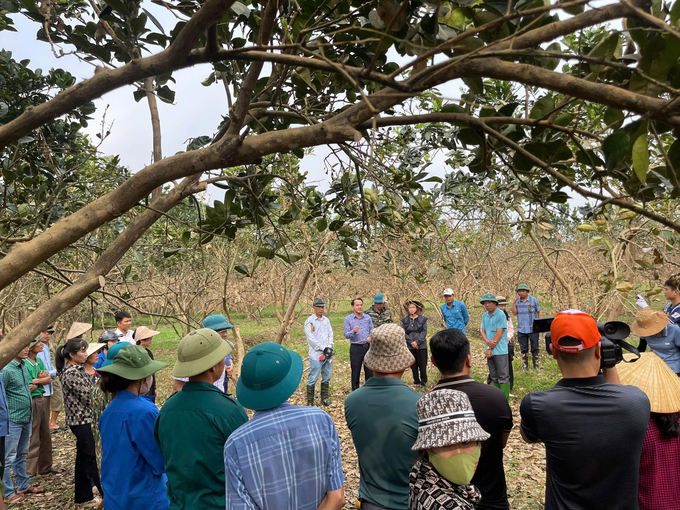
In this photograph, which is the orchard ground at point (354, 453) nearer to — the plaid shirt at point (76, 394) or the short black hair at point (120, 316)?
the plaid shirt at point (76, 394)

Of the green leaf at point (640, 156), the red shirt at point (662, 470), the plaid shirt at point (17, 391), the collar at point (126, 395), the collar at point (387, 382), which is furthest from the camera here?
the plaid shirt at point (17, 391)

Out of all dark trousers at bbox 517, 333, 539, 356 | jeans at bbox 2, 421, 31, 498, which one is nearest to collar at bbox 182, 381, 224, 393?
jeans at bbox 2, 421, 31, 498

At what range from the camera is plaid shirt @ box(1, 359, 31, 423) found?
5051mm

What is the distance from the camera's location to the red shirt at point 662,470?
234cm

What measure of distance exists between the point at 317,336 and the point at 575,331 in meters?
6.64

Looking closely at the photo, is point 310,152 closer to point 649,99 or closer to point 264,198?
point 264,198

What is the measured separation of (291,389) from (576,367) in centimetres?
123

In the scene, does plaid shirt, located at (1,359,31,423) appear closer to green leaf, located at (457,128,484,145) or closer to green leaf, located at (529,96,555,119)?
green leaf, located at (457,128,484,145)

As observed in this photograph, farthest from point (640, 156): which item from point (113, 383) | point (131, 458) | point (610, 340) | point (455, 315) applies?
point (455, 315)

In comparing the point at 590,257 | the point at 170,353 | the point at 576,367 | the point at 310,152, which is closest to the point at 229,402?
the point at 576,367

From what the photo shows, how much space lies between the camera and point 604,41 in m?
1.38

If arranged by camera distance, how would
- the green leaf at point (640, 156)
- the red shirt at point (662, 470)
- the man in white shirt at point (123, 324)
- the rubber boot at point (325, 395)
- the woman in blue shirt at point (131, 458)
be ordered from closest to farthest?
1. the green leaf at point (640, 156)
2. the red shirt at point (662, 470)
3. the woman in blue shirt at point (131, 458)
4. the man in white shirt at point (123, 324)
5. the rubber boot at point (325, 395)

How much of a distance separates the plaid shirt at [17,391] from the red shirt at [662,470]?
18.6 feet

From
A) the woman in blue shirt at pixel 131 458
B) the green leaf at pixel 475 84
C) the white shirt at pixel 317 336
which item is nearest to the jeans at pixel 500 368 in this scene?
the white shirt at pixel 317 336
